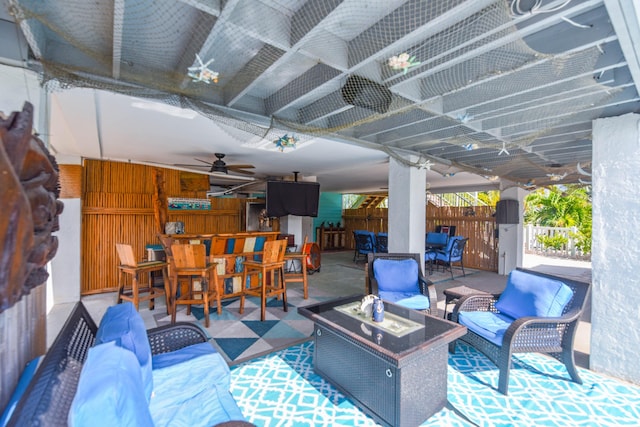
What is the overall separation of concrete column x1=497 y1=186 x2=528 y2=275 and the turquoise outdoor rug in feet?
16.3

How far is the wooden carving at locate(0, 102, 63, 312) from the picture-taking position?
792mm

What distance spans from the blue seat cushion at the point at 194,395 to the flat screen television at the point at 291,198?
483 centimetres

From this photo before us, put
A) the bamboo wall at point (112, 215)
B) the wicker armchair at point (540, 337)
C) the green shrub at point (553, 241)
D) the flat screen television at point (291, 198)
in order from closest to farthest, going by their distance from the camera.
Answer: the wicker armchair at point (540, 337), the bamboo wall at point (112, 215), the flat screen television at point (291, 198), the green shrub at point (553, 241)

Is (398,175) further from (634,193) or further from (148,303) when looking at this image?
(148,303)

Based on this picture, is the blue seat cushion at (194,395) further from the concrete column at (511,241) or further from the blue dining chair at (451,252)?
the concrete column at (511,241)

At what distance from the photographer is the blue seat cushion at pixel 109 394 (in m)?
0.90

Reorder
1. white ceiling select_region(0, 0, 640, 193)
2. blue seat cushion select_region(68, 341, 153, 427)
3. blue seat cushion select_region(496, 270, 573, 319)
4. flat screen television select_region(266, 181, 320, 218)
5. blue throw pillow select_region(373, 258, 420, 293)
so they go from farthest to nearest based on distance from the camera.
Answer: flat screen television select_region(266, 181, 320, 218), blue throw pillow select_region(373, 258, 420, 293), blue seat cushion select_region(496, 270, 573, 319), white ceiling select_region(0, 0, 640, 193), blue seat cushion select_region(68, 341, 153, 427)

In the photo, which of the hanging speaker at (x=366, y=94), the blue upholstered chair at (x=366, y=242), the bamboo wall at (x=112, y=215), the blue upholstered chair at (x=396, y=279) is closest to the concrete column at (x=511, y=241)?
the blue upholstered chair at (x=366, y=242)

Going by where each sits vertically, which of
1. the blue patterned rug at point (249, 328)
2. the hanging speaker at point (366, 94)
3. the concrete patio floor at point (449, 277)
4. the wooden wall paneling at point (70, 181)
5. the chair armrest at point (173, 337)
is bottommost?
the concrete patio floor at point (449, 277)

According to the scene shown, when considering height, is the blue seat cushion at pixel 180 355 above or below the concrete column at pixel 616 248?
below

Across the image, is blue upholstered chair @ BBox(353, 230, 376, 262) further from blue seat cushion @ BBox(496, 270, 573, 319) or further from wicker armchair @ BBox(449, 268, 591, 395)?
wicker armchair @ BBox(449, 268, 591, 395)

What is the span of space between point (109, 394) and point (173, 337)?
4.45 ft

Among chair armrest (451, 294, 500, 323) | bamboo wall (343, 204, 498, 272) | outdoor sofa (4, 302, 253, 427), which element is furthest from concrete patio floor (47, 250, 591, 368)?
outdoor sofa (4, 302, 253, 427)

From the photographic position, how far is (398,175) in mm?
4781
